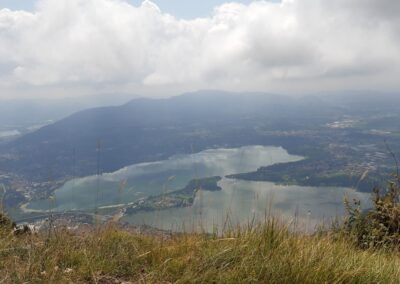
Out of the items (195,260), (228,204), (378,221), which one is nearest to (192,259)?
(195,260)

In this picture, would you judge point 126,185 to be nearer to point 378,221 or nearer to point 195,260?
point 195,260

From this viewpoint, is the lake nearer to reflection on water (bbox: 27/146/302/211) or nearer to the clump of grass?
reflection on water (bbox: 27/146/302/211)

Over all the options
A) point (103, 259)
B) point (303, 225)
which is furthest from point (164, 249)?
point (303, 225)

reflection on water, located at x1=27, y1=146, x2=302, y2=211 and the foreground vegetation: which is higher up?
the foreground vegetation

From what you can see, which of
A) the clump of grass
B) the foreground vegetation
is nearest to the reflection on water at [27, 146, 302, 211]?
the foreground vegetation

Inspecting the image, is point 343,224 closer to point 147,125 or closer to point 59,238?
point 59,238

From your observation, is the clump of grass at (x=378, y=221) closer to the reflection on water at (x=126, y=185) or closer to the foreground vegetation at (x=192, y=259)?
the foreground vegetation at (x=192, y=259)
